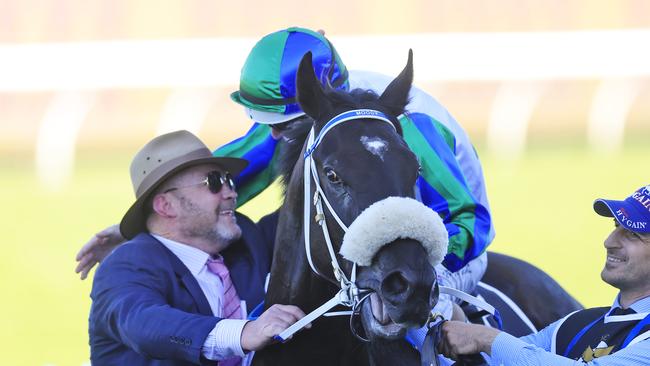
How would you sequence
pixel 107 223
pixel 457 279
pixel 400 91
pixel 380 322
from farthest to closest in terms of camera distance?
pixel 107 223
pixel 457 279
pixel 400 91
pixel 380 322

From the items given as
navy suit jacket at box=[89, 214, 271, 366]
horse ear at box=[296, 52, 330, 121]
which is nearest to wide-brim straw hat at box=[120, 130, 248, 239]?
navy suit jacket at box=[89, 214, 271, 366]

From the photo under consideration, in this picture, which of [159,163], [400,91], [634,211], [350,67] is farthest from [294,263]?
[350,67]

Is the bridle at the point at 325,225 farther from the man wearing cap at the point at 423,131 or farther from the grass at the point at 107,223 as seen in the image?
the grass at the point at 107,223

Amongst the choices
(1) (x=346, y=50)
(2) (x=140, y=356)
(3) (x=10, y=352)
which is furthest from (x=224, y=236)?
(1) (x=346, y=50)

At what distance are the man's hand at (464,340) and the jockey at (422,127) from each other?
207 millimetres

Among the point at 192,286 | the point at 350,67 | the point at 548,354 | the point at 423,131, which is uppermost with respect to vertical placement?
the point at 350,67

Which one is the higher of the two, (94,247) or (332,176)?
(94,247)

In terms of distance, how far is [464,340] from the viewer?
3488 millimetres

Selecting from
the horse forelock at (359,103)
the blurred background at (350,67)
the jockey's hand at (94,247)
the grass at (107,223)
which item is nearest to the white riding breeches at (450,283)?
the horse forelock at (359,103)

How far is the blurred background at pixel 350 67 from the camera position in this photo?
12758mm

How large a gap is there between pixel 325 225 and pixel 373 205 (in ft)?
0.90

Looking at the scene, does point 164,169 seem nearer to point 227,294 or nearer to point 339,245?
point 227,294

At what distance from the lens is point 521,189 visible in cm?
1310

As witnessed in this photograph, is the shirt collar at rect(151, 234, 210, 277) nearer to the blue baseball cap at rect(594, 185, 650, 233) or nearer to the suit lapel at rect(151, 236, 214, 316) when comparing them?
the suit lapel at rect(151, 236, 214, 316)
